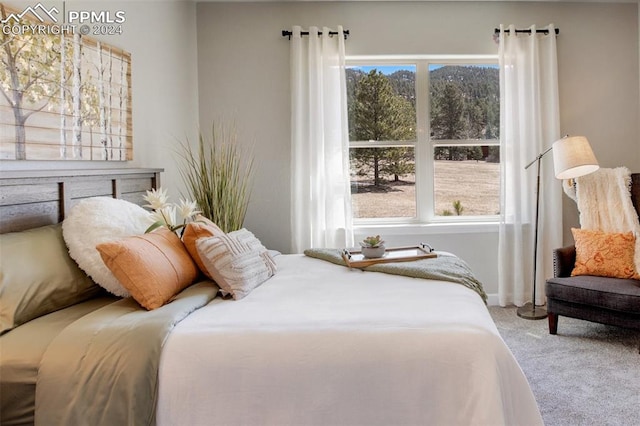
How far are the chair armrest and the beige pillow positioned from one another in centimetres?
301

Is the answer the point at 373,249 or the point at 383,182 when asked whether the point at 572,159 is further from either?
the point at 373,249

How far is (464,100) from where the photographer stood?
424cm

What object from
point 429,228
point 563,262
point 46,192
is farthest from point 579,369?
point 46,192

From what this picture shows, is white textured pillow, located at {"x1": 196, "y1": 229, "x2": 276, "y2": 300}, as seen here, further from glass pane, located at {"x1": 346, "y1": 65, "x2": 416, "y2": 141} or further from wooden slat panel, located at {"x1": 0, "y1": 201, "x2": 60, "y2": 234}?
glass pane, located at {"x1": 346, "y1": 65, "x2": 416, "y2": 141}

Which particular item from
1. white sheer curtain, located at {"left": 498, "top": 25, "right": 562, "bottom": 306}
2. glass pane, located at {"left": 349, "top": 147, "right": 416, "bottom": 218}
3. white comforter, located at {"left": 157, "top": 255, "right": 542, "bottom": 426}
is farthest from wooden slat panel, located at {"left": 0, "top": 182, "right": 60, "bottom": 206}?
white sheer curtain, located at {"left": 498, "top": 25, "right": 562, "bottom": 306}

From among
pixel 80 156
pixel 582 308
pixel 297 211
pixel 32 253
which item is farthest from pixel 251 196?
pixel 582 308

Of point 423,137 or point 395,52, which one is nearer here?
point 395,52

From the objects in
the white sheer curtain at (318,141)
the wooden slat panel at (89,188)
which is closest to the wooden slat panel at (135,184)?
the wooden slat panel at (89,188)

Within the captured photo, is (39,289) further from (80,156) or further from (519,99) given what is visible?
(519,99)

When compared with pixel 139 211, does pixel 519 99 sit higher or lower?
higher

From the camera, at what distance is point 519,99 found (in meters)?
3.99

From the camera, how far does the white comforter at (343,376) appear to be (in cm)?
149

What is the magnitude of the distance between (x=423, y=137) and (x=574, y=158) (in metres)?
1.26

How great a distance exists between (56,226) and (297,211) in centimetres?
214
